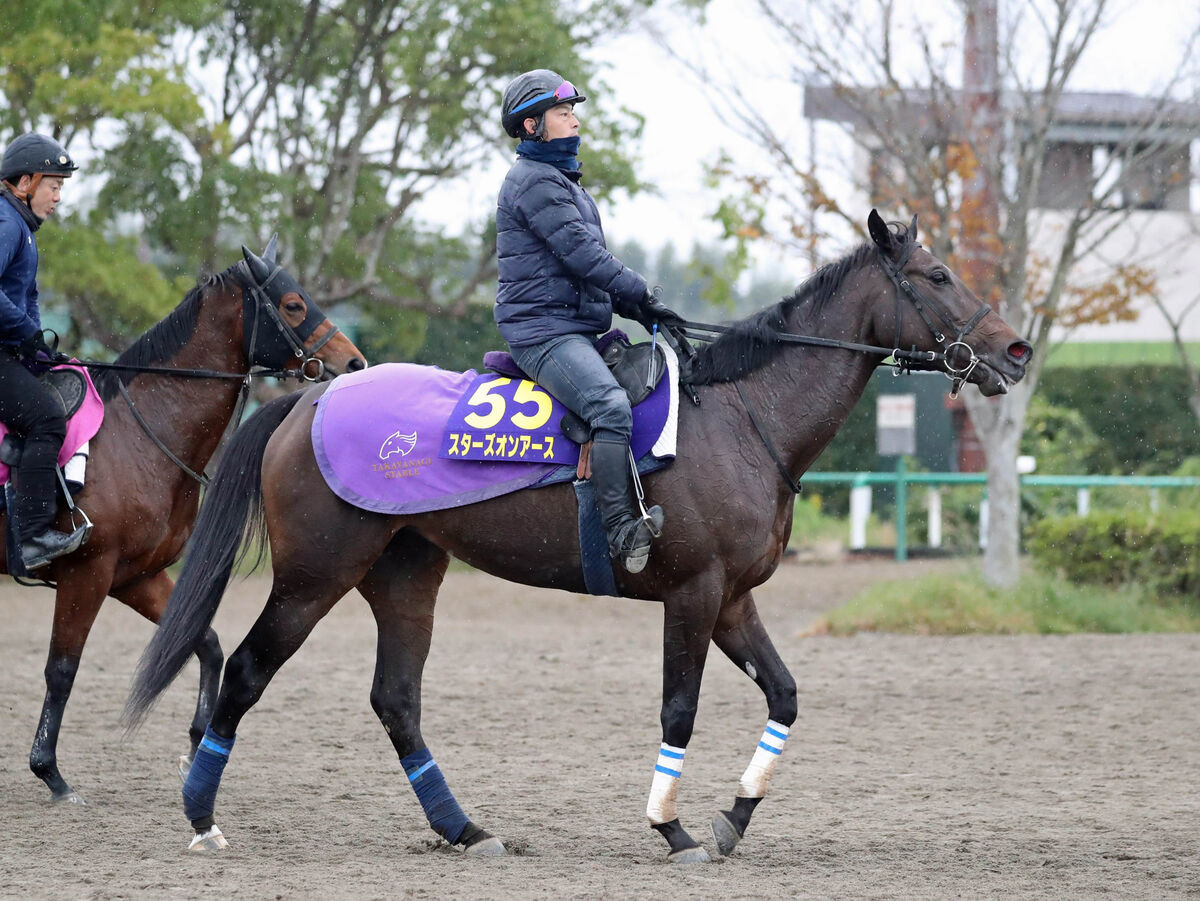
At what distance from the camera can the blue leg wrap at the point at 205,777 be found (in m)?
5.08

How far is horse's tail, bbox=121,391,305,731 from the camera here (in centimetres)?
522

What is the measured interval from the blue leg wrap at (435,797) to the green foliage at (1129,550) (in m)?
8.58

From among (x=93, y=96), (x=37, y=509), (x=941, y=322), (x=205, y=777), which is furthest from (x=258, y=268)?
(x=93, y=96)

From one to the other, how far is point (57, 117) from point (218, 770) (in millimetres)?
9187

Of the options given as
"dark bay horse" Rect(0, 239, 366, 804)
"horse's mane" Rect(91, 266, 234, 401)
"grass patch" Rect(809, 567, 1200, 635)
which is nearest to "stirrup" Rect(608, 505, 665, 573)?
"dark bay horse" Rect(0, 239, 366, 804)

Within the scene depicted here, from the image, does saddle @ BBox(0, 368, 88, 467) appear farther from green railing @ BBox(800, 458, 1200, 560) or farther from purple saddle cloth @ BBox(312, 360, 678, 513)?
green railing @ BBox(800, 458, 1200, 560)

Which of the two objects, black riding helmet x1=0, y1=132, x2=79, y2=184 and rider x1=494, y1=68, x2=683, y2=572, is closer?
rider x1=494, y1=68, x2=683, y2=572

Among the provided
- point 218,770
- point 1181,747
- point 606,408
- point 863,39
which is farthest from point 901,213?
point 218,770

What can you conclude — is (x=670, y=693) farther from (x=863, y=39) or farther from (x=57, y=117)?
(x=57, y=117)

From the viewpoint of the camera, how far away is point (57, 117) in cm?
1246

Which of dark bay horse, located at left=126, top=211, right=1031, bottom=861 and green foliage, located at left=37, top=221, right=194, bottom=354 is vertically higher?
green foliage, located at left=37, top=221, right=194, bottom=354

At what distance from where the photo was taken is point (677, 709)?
16.4 feet

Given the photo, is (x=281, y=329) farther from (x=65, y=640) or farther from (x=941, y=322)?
(x=941, y=322)

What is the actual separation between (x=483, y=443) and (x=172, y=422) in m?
2.10
